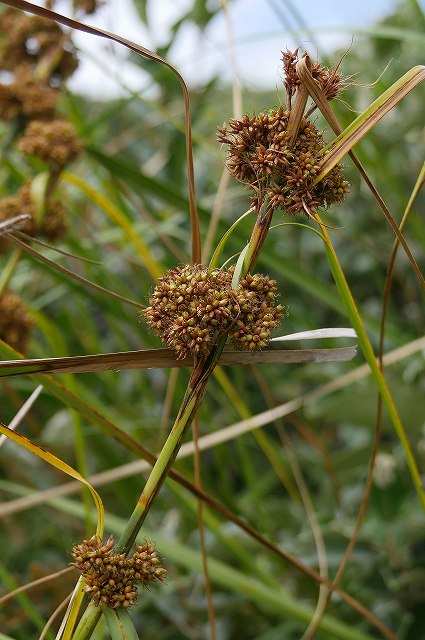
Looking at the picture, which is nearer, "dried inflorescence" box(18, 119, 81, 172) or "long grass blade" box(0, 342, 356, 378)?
"long grass blade" box(0, 342, 356, 378)

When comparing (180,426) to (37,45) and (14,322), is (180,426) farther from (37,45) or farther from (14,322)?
(37,45)

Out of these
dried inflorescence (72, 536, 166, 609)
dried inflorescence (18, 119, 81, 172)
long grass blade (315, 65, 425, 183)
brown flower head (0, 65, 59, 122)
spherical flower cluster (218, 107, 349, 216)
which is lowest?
dried inflorescence (72, 536, 166, 609)

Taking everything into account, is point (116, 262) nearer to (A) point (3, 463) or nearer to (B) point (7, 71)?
(A) point (3, 463)

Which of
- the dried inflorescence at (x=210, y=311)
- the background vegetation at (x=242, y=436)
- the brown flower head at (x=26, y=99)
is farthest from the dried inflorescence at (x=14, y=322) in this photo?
the dried inflorescence at (x=210, y=311)

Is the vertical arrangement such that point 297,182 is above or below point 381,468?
below

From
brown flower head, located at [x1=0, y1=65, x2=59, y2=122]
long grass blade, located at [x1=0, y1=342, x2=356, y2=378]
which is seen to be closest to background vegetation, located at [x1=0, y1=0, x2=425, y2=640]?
brown flower head, located at [x1=0, y1=65, x2=59, y2=122]

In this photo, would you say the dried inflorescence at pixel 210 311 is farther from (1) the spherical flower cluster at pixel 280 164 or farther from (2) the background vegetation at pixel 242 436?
(2) the background vegetation at pixel 242 436

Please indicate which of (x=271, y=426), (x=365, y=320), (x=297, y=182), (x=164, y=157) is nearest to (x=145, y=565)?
(x=297, y=182)

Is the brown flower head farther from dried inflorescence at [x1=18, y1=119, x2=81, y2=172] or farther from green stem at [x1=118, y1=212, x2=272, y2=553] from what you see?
green stem at [x1=118, y1=212, x2=272, y2=553]
